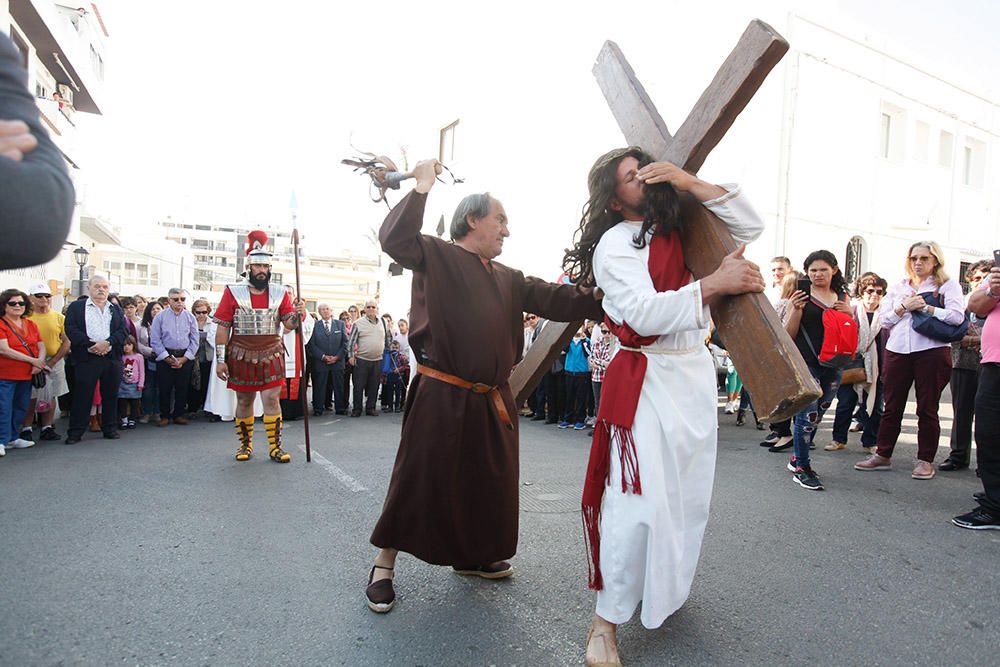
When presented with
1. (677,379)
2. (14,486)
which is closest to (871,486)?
(677,379)

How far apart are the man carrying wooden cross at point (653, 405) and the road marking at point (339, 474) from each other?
3079 millimetres

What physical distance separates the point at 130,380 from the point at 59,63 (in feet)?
51.6

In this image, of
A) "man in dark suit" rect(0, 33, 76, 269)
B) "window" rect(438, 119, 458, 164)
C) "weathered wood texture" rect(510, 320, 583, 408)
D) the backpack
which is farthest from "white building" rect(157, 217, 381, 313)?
"man in dark suit" rect(0, 33, 76, 269)

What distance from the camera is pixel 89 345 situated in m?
7.45

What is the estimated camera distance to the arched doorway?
1553 centimetres

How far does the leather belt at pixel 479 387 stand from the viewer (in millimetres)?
2887

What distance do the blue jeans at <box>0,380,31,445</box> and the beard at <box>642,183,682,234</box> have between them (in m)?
7.24

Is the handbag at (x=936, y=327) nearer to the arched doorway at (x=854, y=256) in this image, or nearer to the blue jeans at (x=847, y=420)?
the blue jeans at (x=847, y=420)

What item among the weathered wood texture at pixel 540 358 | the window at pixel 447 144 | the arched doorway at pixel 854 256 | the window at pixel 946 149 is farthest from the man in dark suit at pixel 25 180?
the window at pixel 946 149

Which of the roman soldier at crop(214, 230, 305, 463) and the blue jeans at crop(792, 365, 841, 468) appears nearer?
the blue jeans at crop(792, 365, 841, 468)

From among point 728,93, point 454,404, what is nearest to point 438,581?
point 454,404

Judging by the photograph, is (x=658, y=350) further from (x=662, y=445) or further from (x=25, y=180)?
(x=25, y=180)

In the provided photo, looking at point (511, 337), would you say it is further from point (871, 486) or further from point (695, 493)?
point (871, 486)

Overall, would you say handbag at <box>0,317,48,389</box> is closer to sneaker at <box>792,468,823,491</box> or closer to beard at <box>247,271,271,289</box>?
beard at <box>247,271,271,289</box>
